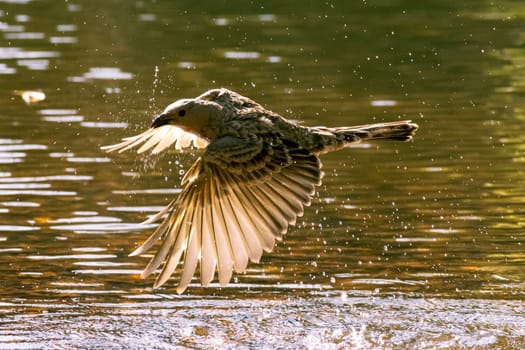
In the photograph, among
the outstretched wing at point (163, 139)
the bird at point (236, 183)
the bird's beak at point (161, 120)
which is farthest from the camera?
the outstretched wing at point (163, 139)

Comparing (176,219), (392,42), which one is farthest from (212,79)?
(176,219)

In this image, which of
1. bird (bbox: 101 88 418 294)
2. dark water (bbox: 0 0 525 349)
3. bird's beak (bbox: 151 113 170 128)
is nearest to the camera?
bird (bbox: 101 88 418 294)

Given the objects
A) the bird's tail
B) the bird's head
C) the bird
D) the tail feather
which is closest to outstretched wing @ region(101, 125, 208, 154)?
the bird

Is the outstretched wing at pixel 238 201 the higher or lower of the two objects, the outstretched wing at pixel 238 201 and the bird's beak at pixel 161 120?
the lower

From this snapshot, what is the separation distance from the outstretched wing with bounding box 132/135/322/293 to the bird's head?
0.17 meters

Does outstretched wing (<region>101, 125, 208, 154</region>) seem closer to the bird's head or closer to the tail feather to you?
the bird's head

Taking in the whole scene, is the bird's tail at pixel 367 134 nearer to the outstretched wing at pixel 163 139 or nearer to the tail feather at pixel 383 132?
the tail feather at pixel 383 132

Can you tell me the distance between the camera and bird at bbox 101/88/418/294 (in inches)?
304

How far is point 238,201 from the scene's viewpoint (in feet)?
26.5

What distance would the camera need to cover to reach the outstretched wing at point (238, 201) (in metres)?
7.72

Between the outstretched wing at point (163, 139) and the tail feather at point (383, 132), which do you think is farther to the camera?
the outstretched wing at point (163, 139)

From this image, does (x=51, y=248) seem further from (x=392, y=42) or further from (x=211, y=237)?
(x=392, y=42)

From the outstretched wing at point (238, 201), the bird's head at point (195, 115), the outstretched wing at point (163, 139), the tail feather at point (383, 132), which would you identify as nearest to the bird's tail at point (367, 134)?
the tail feather at point (383, 132)

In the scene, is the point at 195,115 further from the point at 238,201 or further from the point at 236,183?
the point at 238,201
